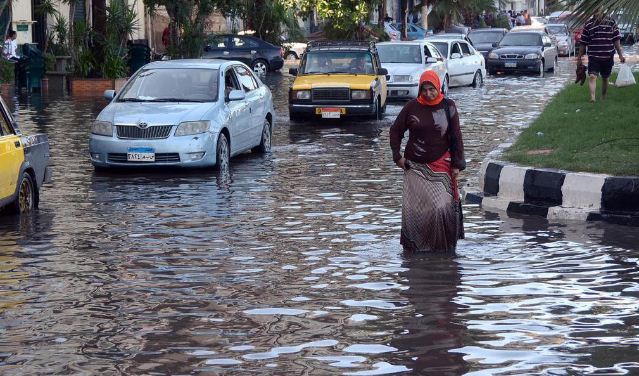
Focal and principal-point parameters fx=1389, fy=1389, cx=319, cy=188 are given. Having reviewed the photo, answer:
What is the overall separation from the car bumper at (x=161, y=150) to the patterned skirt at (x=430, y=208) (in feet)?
22.0

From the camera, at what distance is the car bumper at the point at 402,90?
3158 centimetres

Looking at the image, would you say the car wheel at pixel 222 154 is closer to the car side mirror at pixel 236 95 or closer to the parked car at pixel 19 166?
the car side mirror at pixel 236 95

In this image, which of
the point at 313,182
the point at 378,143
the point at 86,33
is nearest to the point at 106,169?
the point at 313,182

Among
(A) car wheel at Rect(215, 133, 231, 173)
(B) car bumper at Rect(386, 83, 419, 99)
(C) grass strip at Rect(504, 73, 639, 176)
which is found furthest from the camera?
(B) car bumper at Rect(386, 83, 419, 99)

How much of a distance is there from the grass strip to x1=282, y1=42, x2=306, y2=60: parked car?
1224 inches

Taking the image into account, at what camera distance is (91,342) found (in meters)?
8.15

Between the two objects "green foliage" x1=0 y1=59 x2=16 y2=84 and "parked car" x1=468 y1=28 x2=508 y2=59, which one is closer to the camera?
"green foliage" x1=0 y1=59 x2=16 y2=84

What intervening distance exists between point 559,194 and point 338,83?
12.8 meters

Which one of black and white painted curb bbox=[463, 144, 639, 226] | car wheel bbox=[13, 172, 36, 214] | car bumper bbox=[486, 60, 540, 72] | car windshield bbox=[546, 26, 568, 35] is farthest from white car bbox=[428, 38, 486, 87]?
car wheel bbox=[13, 172, 36, 214]

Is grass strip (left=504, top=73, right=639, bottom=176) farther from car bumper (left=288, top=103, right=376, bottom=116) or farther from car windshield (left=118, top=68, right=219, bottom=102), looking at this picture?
car windshield (left=118, top=68, right=219, bottom=102)

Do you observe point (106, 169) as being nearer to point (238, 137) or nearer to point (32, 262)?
point (238, 137)

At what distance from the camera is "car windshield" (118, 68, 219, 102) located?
18.7 m

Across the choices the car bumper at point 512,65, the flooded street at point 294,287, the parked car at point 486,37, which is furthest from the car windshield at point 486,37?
the flooded street at point 294,287

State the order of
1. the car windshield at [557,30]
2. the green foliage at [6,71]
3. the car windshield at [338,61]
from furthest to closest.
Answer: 1. the car windshield at [557,30]
2. the green foliage at [6,71]
3. the car windshield at [338,61]
